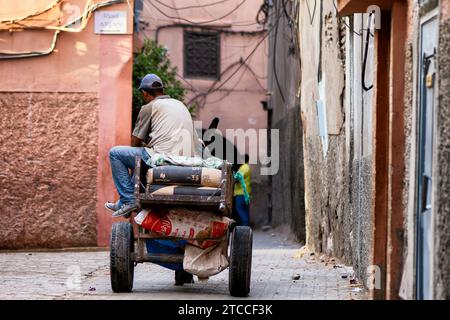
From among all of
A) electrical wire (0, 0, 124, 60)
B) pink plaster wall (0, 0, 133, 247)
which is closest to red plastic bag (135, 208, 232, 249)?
pink plaster wall (0, 0, 133, 247)

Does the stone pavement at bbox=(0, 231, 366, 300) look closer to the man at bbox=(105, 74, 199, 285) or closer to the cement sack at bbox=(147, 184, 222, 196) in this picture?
the man at bbox=(105, 74, 199, 285)

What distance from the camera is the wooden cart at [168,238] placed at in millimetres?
8055

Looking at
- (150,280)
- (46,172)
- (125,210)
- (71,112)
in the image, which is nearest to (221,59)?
(71,112)

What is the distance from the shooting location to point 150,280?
9.85 meters

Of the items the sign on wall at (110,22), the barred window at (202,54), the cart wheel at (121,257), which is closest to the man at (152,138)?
the cart wheel at (121,257)

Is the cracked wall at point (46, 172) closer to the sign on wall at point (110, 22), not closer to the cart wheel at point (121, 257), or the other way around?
the sign on wall at point (110, 22)

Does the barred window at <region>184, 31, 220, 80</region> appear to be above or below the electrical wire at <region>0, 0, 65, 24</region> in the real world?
above

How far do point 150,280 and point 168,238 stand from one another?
5.46 feet

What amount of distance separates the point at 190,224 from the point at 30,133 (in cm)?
600

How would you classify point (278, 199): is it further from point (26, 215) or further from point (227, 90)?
point (26, 215)

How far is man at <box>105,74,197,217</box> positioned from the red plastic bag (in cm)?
40

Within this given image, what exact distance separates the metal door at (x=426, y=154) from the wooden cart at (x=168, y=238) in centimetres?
229

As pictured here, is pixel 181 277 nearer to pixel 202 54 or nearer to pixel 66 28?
pixel 66 28

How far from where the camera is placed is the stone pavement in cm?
830
